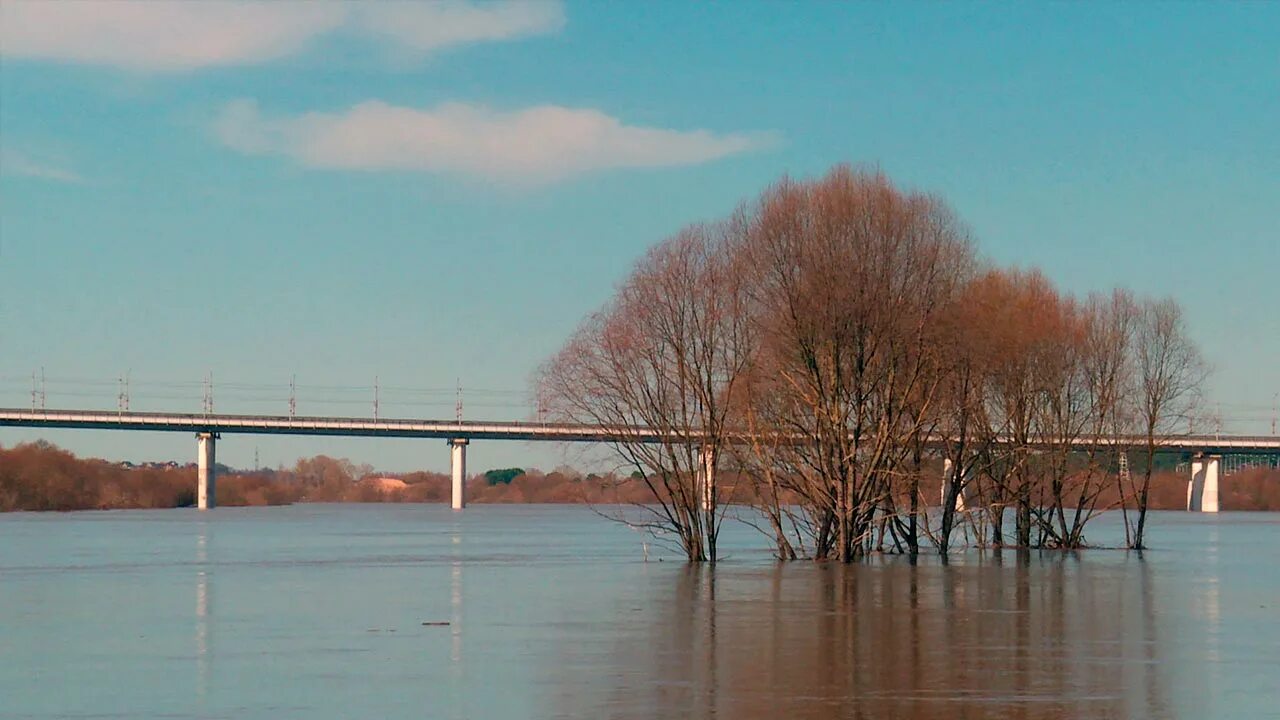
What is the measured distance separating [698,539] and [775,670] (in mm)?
33804

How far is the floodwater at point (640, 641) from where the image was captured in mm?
19859

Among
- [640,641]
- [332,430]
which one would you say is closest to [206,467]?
[332,430]

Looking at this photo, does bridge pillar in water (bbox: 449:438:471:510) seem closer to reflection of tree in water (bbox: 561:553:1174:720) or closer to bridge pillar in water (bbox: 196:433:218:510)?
bridge pillar in water (bbox: 196:433:218:510)

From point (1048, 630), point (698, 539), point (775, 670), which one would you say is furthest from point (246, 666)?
point (698, 539)

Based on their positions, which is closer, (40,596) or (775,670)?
(775,670)

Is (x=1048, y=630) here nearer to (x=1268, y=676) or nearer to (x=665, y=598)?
(x=1268, y=676)

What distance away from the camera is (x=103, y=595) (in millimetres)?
40812

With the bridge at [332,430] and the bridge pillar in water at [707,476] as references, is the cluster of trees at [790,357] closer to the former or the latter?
the bridge pillar in water at [707,476]

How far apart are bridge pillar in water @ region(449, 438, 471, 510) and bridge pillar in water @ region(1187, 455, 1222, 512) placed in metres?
75.0

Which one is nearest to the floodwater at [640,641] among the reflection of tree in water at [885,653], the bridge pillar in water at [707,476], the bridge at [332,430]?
the reflection of tree in water at [885,653]

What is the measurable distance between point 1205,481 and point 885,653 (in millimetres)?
152578

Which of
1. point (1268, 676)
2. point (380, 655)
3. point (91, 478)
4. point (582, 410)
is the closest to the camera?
point (1268, 676)

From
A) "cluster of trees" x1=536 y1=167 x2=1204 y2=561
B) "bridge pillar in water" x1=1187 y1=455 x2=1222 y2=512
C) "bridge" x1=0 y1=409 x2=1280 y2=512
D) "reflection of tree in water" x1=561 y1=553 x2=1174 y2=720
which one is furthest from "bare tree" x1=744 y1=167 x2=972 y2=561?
"bridge pillar in water" x1=1187 y1=455 x2=1222 y2=512

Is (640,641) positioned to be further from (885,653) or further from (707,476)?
(707,476)
